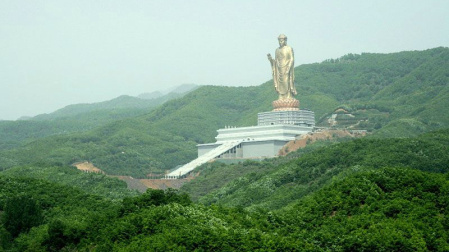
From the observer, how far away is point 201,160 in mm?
88250

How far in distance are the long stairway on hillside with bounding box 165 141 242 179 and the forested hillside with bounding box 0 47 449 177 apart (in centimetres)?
399

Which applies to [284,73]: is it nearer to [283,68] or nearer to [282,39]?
[283,68]

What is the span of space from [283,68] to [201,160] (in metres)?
14.1

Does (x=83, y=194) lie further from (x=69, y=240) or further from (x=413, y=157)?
(x=413, y=157)

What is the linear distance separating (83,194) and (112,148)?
58.9 meters

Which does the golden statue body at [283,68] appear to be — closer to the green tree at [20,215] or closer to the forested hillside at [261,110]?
the forested hillside at [261,110]

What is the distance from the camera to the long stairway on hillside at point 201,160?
83.9 m

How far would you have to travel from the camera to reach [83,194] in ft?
134

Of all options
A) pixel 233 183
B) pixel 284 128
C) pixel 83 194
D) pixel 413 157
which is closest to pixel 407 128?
pixel 284 128

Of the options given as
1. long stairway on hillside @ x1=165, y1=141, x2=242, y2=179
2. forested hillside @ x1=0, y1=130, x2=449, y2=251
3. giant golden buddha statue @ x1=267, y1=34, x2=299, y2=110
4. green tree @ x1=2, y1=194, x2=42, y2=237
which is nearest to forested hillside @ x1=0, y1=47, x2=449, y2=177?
long stairway on hillside @ x1=165, y1=141, x2=242, y2=179

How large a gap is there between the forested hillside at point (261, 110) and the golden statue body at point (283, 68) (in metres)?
8.98

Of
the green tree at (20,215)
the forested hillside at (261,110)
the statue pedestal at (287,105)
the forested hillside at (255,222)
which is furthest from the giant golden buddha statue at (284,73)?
the green tree at (20,215)

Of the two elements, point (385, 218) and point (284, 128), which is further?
point (284, 128)

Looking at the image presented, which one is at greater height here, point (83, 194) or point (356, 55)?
point (356, 55)
